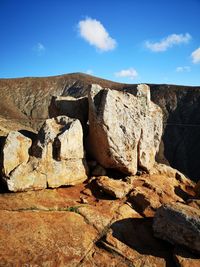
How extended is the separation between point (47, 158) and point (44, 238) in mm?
3739

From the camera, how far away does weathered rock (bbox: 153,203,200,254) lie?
798 centimetres

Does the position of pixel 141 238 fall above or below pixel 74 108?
below

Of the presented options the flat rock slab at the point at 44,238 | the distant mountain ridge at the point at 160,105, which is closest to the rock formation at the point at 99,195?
the flat rock slab at the point at 44,238

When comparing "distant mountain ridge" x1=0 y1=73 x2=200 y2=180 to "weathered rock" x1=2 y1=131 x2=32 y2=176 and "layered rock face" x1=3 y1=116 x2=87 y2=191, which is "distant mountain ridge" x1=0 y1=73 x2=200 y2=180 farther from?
"weathered rock" x1=2 y1=131 x2=32 y2=176

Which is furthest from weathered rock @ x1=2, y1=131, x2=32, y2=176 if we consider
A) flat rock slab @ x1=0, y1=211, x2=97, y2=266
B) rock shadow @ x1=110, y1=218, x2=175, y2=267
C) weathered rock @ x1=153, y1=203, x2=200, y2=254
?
weathered rock @ x1=153, y1=203, x2=200, y2=254

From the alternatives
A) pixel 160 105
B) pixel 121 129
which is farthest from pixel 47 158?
pixel 160 105

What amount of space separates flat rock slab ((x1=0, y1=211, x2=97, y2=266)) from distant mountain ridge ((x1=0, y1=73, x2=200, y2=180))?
53371 mm

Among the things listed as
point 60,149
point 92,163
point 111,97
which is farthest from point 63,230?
point 111,97

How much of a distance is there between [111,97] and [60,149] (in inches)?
128

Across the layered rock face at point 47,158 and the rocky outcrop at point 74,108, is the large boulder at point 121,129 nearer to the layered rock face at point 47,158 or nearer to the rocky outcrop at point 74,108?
the layered rock face at point 47,158

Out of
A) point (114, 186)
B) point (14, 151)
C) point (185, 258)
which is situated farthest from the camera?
point (114, 186)

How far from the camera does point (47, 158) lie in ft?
36.2

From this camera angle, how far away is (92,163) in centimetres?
1277

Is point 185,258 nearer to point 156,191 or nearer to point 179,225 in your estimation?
point 179,225
